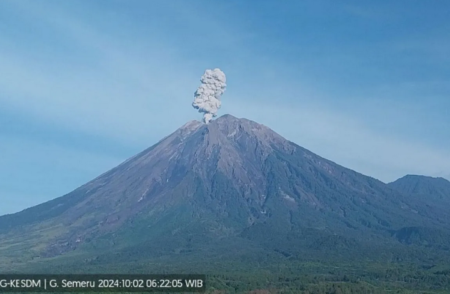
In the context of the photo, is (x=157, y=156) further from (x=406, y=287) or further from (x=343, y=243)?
(x=406, y=287)

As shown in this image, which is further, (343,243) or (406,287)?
(343,243)

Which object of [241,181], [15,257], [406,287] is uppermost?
[241,181]

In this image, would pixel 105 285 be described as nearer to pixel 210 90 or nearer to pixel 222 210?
pixel 222 210

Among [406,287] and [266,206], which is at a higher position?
[266,206]

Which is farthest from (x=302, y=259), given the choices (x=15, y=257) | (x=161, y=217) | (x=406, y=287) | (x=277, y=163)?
(x=277, y=163)

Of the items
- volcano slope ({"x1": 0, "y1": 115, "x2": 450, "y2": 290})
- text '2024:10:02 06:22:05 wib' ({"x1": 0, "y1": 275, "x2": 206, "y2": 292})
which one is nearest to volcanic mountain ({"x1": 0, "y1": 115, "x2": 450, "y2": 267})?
volcano slope ({"x1": 0, "y1": 115, "x2": 450, "y2": 290})

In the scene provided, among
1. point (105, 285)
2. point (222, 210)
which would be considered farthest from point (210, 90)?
point (105, 285)
